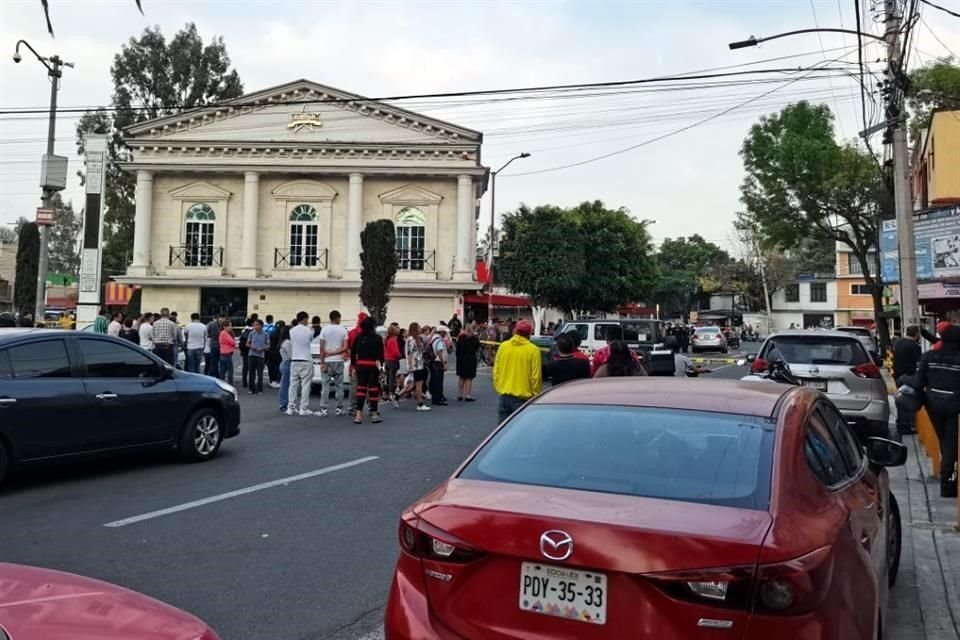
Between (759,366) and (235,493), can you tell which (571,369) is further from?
(235,493)

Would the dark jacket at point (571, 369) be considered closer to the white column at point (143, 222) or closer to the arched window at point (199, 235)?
the arched window at point (199, 235)

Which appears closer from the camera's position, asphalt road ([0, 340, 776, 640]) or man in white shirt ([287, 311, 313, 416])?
asphalt road ([0, 340, 776, 640])

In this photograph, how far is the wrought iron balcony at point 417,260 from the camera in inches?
1553

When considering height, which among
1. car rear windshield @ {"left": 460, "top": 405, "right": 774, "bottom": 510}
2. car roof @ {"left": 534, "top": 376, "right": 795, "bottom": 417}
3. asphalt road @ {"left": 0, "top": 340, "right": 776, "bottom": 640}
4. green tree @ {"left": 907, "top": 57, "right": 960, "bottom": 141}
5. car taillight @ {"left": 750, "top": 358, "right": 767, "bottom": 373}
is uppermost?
green tree @ {"left": 907, "top": 57, "right": 960, "bottom": 141}

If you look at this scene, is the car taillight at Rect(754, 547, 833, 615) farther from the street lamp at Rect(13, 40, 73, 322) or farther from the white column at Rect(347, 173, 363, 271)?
the white column at Rect(347, 173, 363, 271)

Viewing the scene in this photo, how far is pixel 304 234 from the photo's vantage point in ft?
132

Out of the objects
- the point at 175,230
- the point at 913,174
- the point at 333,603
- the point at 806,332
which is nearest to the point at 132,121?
the point at 175,230

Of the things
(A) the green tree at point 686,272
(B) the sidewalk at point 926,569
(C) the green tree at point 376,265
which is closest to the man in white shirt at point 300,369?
(B) the sidewalk at point 926,569

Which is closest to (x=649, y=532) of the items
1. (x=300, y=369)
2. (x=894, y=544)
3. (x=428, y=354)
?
(x=894, y=544)

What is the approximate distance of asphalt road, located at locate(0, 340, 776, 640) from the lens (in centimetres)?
485

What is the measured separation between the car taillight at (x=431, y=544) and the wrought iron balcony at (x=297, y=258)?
3806 centimetres

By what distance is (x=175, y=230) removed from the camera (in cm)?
→ 4041

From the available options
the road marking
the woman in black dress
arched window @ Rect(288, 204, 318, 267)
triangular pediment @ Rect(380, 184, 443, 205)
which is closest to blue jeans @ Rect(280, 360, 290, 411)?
the woman in black dress

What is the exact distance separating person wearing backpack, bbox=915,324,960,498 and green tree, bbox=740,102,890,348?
A: 82.5 feet
